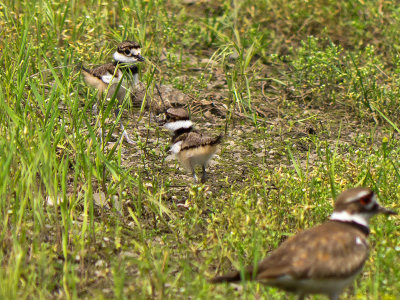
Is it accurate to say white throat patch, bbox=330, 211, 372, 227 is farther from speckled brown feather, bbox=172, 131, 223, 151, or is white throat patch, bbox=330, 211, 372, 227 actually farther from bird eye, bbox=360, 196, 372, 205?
speckled brown feather, bbox=172, 131, 223, 151

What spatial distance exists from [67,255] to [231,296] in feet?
3.93

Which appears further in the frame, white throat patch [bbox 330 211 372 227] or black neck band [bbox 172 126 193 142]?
black neck band [bbox 172 126 193 142]

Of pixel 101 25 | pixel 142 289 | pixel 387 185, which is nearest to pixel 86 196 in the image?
pixel 142 289

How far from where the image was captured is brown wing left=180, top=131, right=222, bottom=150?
6129 mm

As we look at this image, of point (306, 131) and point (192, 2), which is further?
point (192, 2)

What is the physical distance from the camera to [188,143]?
6199 millimetres

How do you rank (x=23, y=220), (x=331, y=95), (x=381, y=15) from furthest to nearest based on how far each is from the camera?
(x=381, y=15), (x=331, y=95), (x=23, y=220)

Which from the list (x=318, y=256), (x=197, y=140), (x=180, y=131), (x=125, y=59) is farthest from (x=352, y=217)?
(x=125, y=59)

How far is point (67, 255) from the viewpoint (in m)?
4.87

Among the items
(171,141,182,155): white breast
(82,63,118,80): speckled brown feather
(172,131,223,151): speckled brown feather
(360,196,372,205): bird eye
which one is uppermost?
(360,196,372,205): bird eye

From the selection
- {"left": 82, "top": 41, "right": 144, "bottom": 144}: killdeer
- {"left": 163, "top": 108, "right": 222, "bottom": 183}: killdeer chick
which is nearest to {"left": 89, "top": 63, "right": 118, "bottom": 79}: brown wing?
{"left": 82, "top": 41, "right": 144, "bottom": 144}: killdeer

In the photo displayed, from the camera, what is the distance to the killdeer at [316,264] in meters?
4.11

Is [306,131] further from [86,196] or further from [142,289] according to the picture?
[142,289]

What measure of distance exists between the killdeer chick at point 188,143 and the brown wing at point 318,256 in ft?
6.15
